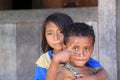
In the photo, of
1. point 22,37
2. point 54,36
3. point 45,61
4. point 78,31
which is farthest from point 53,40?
point 22,37

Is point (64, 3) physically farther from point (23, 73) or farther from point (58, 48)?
point (58, 48)

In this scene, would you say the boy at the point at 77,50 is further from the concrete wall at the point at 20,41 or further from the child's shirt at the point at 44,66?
the concrete wall at the point at 20,41

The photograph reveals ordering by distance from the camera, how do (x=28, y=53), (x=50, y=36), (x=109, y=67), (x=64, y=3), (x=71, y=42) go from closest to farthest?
1. (x=71, y=42)
2. (x=50, y=36)
3. (x=109, y=67)
4. (x=28, y=53)
5. (x=64, y=3)

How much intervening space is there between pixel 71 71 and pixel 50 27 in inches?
21.4

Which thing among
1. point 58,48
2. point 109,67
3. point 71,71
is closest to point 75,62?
point 71,71

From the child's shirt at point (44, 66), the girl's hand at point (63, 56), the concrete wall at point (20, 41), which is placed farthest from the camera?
the concrete wall at point (20, 41)

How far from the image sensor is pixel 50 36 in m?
2.77

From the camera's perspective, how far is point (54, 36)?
2.76 meters

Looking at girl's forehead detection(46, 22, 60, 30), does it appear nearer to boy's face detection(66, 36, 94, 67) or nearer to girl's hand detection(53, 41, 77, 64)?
boy's face detection(66, 36, 94, 67)

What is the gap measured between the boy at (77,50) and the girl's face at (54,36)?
1.05 feet

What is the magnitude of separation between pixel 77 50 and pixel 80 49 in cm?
2

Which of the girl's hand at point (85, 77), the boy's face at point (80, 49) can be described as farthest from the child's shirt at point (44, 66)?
the boy's face at point (80, 49)

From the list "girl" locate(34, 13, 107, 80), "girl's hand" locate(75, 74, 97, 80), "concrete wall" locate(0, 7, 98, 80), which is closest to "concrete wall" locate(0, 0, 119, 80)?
"concrete wall" locate(0, 7, 98, 80)

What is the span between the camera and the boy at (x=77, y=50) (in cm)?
230
